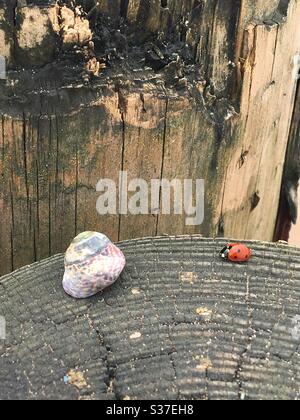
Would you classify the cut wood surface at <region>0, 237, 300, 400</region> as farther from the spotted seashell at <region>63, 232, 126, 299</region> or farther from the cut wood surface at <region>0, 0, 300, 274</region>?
the cut wood surface at <region>0, 0, 300, 274</region>

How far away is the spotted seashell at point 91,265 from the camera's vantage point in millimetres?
2176

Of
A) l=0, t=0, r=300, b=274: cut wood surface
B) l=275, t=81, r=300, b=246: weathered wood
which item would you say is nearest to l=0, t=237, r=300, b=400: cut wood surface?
l=0, t=0, r=300, b=274: cut wood surface

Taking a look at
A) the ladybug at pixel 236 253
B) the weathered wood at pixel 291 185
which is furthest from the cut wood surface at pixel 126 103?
the ladybug at pixel 236 253

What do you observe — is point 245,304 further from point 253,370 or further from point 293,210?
point 293,210

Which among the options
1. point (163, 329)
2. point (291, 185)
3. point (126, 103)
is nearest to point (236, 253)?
point (163, 329)

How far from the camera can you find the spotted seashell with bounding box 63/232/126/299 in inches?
85.7

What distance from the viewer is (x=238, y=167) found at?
9.52 ft

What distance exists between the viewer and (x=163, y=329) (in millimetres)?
2029

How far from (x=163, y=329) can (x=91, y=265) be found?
1.24 feet

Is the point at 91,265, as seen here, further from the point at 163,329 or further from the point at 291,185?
the point at 291,185

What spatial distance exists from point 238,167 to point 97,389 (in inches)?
52.2

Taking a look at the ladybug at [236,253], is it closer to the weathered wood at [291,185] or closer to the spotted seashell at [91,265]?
the spotted seashell at [91,265]

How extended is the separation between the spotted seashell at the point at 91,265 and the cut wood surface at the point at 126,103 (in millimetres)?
364

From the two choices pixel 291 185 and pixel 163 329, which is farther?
pixel 291 185
